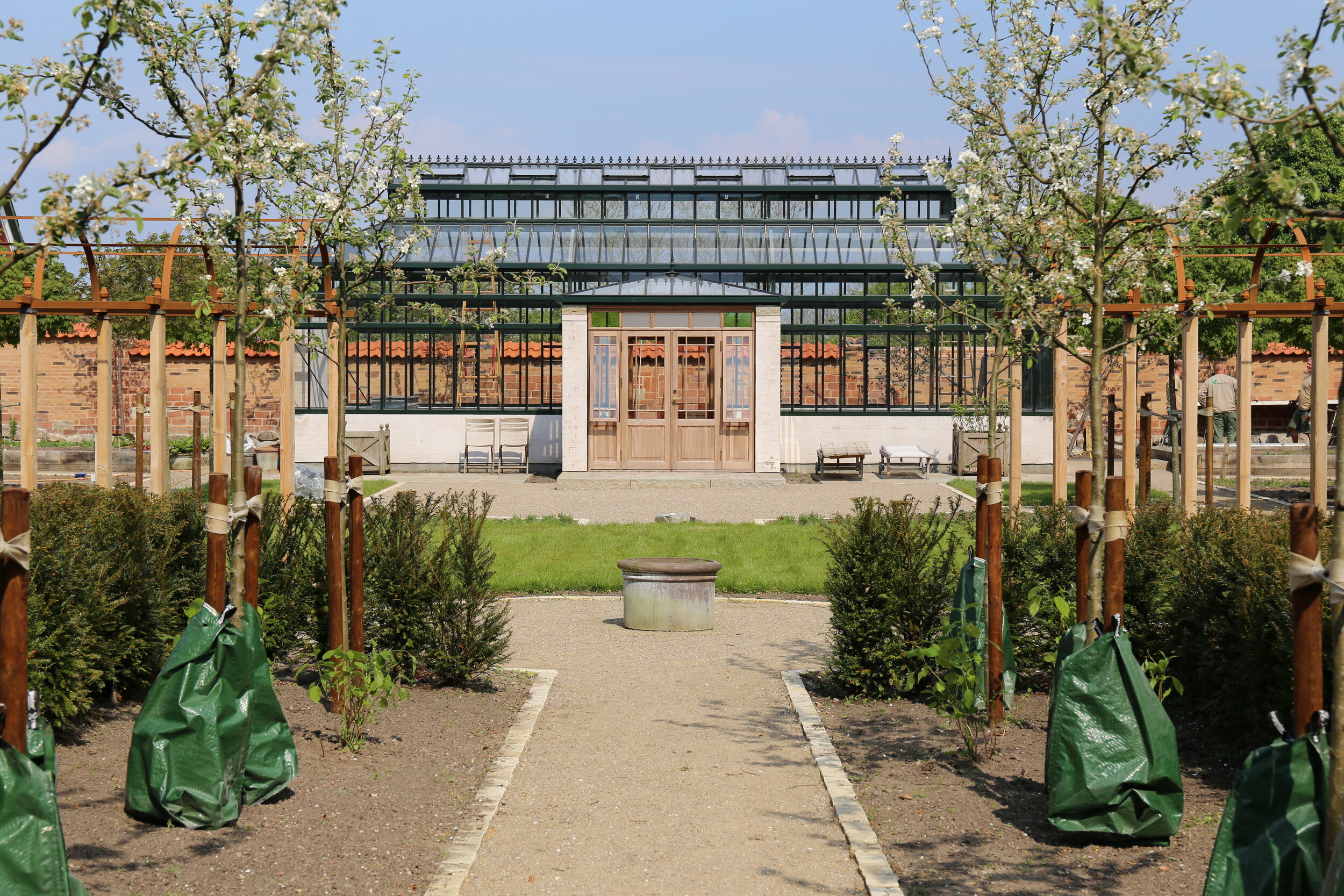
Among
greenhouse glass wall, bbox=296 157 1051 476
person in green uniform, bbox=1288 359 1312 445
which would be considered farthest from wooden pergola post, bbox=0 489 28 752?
person in green uniform, bbox=1288 359 1312 445

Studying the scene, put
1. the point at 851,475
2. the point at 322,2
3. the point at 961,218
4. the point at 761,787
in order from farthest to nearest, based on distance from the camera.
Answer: the point at 851,475, the point at 961,218, the point at 761,787, the point at 322,2

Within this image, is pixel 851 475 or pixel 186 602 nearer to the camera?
pixel 186 602

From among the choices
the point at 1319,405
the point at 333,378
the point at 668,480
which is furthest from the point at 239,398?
the point at 668,480

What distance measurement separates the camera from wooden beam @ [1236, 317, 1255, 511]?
41.3 ft

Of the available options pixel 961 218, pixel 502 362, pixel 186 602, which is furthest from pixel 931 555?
pixel 502 362

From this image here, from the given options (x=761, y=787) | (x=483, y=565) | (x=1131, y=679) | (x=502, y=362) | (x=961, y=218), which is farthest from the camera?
(x=502, y=362)

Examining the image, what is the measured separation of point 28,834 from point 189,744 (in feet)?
4.47

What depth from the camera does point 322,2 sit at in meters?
5.20

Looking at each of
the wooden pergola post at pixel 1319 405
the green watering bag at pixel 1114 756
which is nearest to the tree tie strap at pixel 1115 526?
the green watering bag at pixel 1114 756

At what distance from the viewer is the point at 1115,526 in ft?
17.2

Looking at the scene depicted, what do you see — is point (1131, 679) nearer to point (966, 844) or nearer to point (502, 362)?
point (966, 844)

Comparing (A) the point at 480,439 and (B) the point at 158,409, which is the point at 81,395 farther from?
(B) the point at 158,409

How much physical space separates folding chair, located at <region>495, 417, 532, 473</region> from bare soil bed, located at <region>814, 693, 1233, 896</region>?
61.5 feet

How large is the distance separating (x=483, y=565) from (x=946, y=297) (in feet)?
68.1
